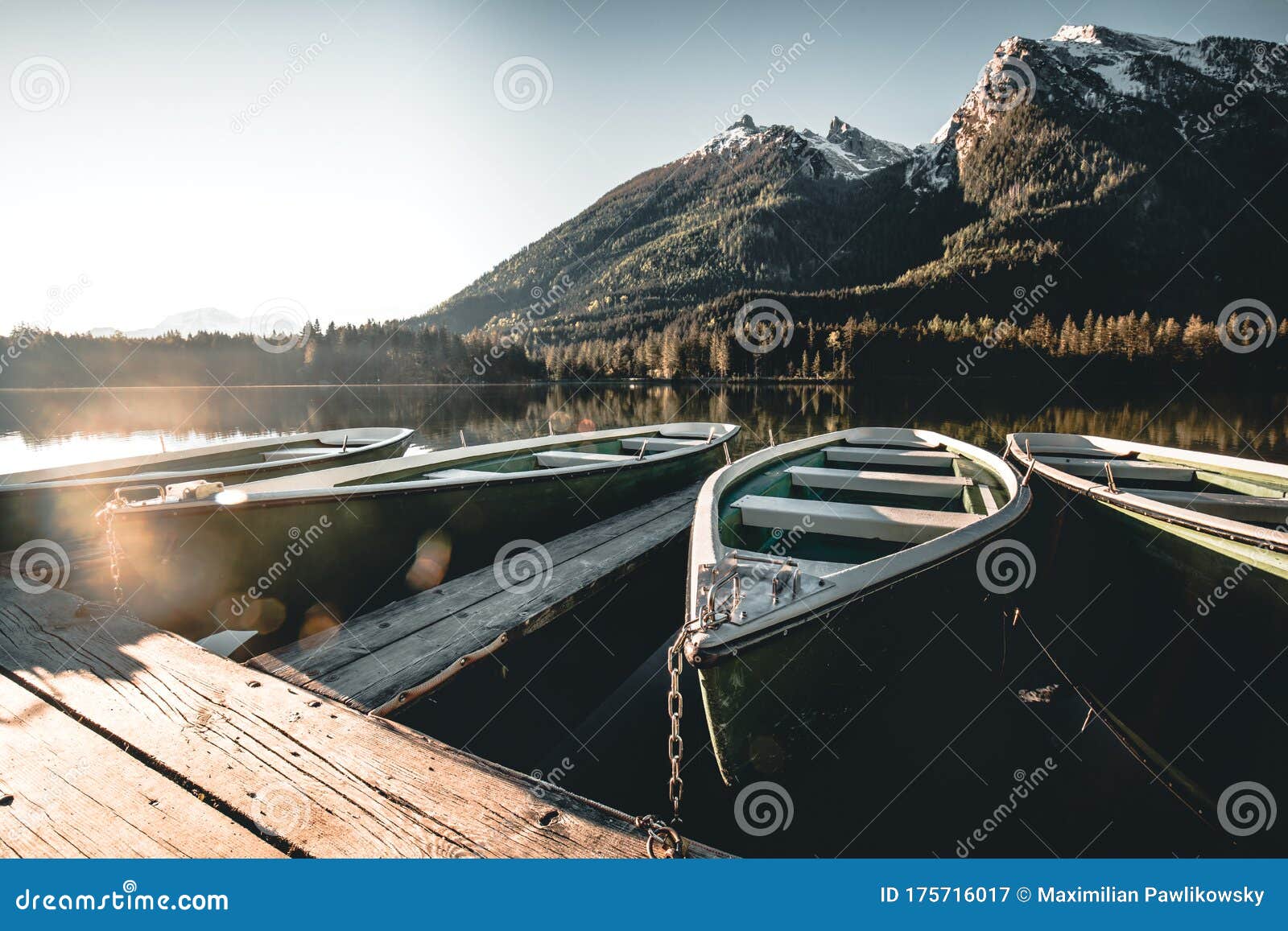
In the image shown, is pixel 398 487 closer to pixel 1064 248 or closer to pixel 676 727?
pixel 676 727

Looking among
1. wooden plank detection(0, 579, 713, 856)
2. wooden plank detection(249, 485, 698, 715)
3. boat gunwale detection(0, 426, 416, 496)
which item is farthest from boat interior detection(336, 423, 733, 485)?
wooden plank detection(0, 579, 713, 856)

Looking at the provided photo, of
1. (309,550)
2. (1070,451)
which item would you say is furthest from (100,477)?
(1070,451)

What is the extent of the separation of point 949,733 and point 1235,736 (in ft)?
6.40

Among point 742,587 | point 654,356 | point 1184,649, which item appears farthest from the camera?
point 654,356

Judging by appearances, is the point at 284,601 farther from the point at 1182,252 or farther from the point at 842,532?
the point at 1182,252

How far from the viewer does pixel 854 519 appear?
5141mm

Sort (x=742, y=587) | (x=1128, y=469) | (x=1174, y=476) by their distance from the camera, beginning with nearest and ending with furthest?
(x=742, y=587)
(x=1174, y=476)
(x=1128, y=469)

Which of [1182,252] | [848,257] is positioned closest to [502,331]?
[848,257]

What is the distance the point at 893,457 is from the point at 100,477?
37.3 feet

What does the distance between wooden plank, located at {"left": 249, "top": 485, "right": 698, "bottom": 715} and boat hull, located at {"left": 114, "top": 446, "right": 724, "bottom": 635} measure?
20.1 inches

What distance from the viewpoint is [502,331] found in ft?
594

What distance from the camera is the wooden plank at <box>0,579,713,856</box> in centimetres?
238
